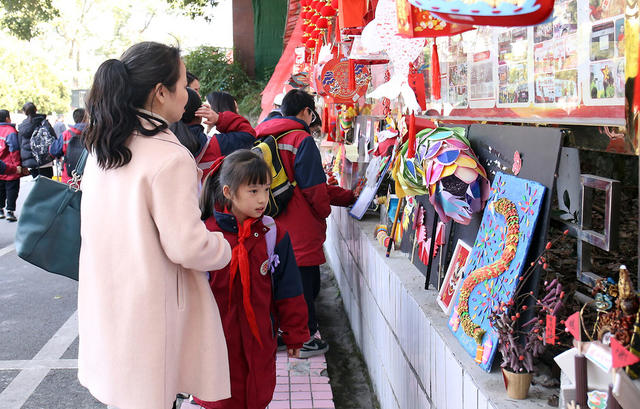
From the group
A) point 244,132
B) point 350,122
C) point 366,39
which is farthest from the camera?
point 350,122

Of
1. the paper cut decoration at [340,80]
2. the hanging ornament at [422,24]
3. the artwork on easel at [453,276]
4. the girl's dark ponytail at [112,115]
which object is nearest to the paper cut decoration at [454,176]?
the artwork on easel at [453,276]

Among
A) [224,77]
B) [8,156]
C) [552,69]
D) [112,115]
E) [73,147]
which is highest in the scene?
[224,77]

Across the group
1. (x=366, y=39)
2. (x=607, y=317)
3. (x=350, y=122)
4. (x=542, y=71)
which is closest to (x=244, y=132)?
(x=366, y=39)

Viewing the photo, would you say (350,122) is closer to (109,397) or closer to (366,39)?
(366,39)

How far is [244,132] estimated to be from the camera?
4121 mm

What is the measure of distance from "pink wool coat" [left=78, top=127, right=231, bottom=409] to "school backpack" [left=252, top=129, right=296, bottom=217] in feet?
6.13

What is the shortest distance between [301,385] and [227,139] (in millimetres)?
1624

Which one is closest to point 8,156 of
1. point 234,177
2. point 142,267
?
point 234,177

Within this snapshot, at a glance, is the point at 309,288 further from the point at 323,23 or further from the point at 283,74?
the point at 283,74

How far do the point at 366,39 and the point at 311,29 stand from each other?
3.40m

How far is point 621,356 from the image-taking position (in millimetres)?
1199

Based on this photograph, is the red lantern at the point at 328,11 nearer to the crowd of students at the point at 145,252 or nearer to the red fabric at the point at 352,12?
the red fabric at the point at 352,12

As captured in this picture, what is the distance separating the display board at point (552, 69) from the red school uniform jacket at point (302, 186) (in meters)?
1.41

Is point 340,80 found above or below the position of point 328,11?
below
